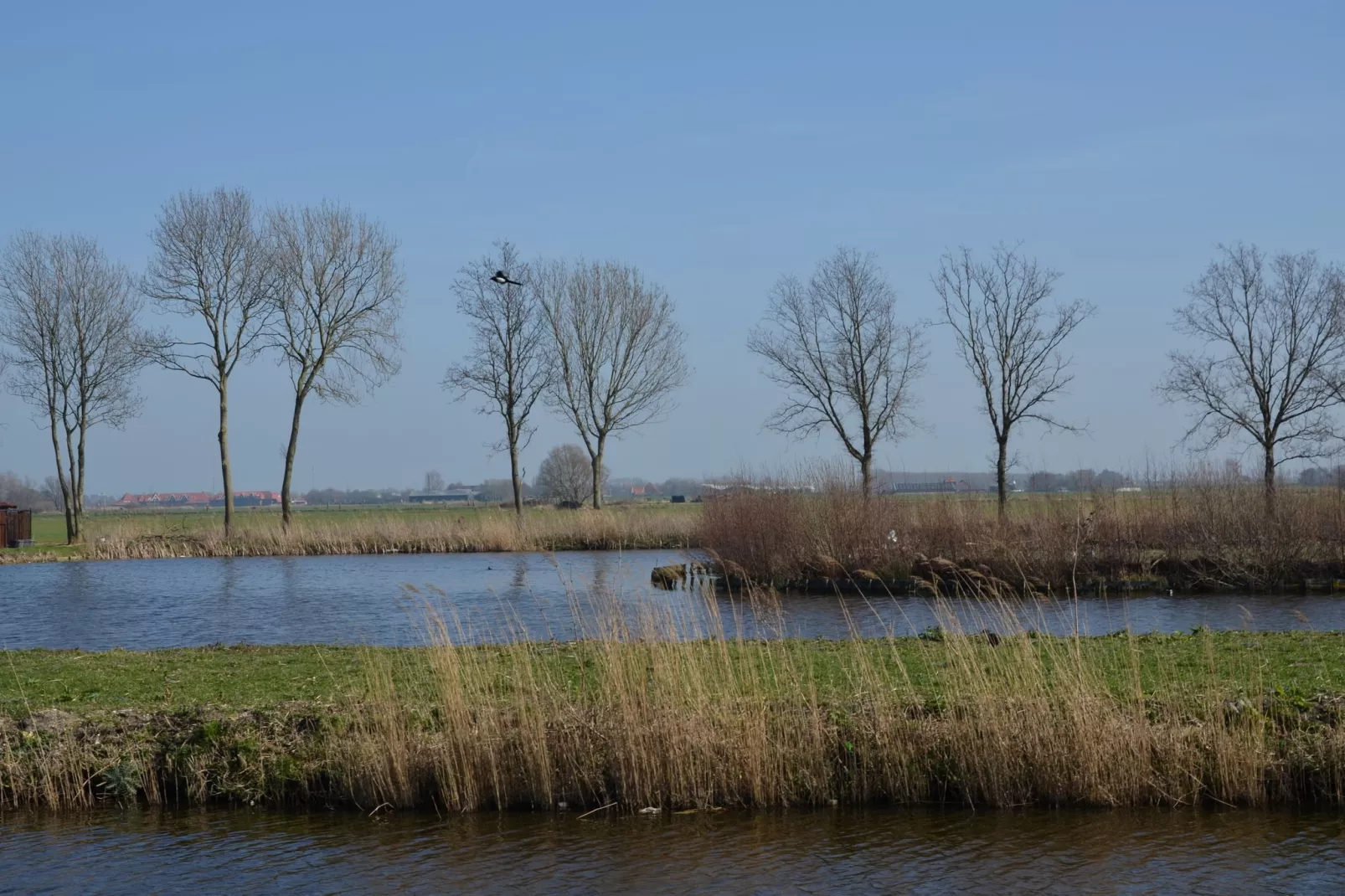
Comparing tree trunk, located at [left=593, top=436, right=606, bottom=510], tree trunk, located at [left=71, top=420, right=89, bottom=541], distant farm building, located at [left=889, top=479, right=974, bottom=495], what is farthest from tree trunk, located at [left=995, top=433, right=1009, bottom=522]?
tree trunk, located at [left=71, top=420, right=89, bottom=541]

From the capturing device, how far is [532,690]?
30.2 ft

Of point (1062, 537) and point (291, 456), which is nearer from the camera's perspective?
point (1062, 537)

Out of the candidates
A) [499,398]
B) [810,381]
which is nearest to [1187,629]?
[810,381]

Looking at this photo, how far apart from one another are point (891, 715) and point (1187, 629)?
9715 mm

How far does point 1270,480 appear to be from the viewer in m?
27.4

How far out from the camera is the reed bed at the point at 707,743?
28.0ft

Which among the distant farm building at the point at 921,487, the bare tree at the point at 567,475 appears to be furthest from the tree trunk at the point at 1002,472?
the bare tree at the point at 567,475

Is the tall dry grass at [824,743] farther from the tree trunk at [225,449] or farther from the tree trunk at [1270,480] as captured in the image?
the tree trunk at [225,449]

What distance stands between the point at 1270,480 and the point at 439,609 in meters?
19.7

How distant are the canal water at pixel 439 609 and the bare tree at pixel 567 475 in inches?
2102

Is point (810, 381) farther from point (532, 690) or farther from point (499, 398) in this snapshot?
point (532, 690)

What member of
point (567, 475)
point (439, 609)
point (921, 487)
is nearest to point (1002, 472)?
point (921, 487)

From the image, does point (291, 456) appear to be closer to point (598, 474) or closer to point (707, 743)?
point (598, 474)

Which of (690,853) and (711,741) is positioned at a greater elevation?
(711,741)
